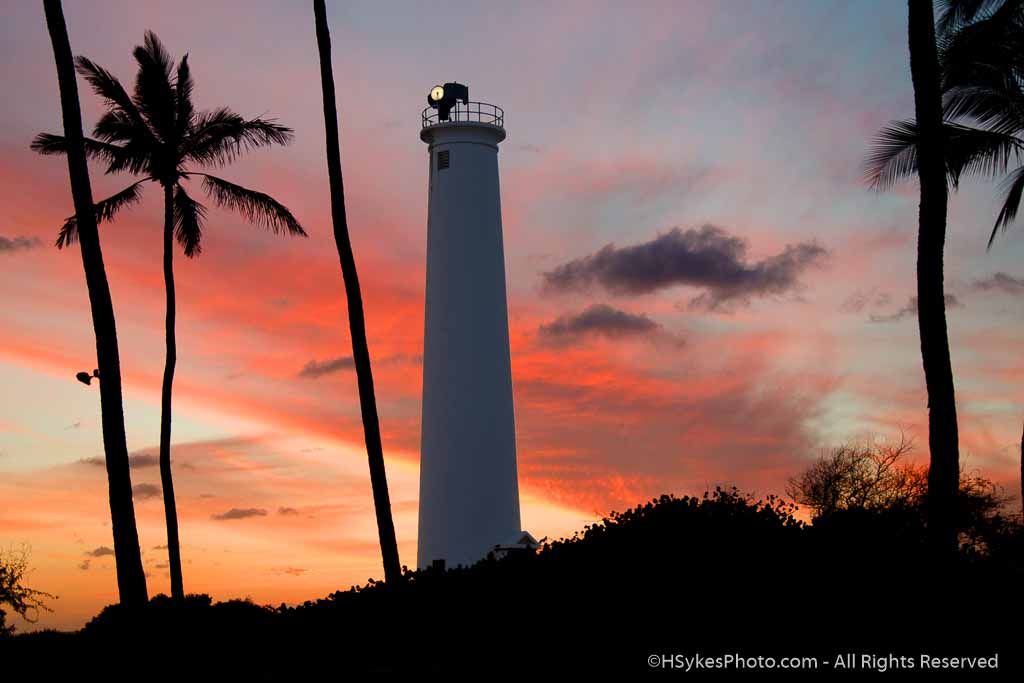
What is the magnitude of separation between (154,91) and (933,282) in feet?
76.4

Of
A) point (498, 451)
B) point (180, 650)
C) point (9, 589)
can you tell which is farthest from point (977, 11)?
point (9, 589)

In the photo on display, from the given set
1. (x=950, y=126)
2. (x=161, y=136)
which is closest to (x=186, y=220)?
(x=161, y=136)

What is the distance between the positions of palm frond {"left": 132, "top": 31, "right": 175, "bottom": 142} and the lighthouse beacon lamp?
25.1 ft

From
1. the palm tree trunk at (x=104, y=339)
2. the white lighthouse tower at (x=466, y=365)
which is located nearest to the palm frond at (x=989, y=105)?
the white lighthouse tower at (x=466, y=365)

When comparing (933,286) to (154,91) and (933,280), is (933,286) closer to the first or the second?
(933,280)

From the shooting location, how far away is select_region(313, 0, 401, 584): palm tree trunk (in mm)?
22277

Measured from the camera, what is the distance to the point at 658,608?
1497 cm

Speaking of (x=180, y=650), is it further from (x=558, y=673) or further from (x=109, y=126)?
(x=109, y=126)

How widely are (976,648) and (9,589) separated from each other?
66.0ft

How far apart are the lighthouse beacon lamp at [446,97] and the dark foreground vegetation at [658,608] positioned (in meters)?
17.3

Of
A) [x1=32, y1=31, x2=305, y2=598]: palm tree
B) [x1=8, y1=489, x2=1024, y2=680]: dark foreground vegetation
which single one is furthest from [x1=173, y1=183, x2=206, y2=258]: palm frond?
[x1=8, y1=489, x2=1024, y2=680]: dark foreground vegetation

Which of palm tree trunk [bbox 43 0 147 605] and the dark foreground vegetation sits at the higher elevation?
palm tree trunk [bbox 43 0 147 605]

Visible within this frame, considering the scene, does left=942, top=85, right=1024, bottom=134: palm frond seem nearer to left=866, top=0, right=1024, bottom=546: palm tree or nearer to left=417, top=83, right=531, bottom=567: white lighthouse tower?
left=866, top=0, right=1024, bottom=546: palm tree

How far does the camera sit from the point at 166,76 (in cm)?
3375
